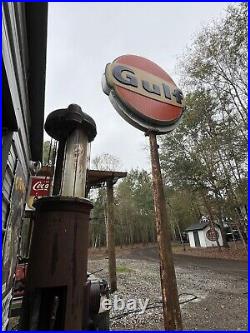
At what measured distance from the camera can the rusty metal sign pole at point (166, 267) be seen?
7.72ft

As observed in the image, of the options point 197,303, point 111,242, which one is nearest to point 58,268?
point 197,303

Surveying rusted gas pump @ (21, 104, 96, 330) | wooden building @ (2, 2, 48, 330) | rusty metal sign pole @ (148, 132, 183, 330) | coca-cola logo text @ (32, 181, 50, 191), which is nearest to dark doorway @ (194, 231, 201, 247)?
coca-cola logo text @ (32, 181, 50, 191)

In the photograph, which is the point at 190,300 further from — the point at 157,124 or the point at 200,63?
the point at 200,63

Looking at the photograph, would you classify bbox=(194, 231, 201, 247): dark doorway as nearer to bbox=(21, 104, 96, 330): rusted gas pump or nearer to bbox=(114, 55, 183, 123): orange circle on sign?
bbox=(114, 55, 183, 123): orange circle on sign

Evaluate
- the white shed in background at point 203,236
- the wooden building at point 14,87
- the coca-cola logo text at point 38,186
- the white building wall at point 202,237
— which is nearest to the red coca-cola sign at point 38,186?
the coca-cola logo text at point 38,186

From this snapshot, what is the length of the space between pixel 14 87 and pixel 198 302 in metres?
6.51

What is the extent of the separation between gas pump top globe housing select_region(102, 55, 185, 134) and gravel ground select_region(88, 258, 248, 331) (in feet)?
13.0

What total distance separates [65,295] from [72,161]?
1306 millimetres

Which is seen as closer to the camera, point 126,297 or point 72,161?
point 72,161

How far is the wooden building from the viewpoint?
5.90 feet

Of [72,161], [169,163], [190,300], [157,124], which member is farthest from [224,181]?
[72,161]

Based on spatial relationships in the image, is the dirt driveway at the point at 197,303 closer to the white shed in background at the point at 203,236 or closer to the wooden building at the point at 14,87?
the wooden building at the point at 14,87

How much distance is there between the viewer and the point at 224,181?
48.8 ft

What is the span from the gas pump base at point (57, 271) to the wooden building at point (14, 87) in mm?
633
